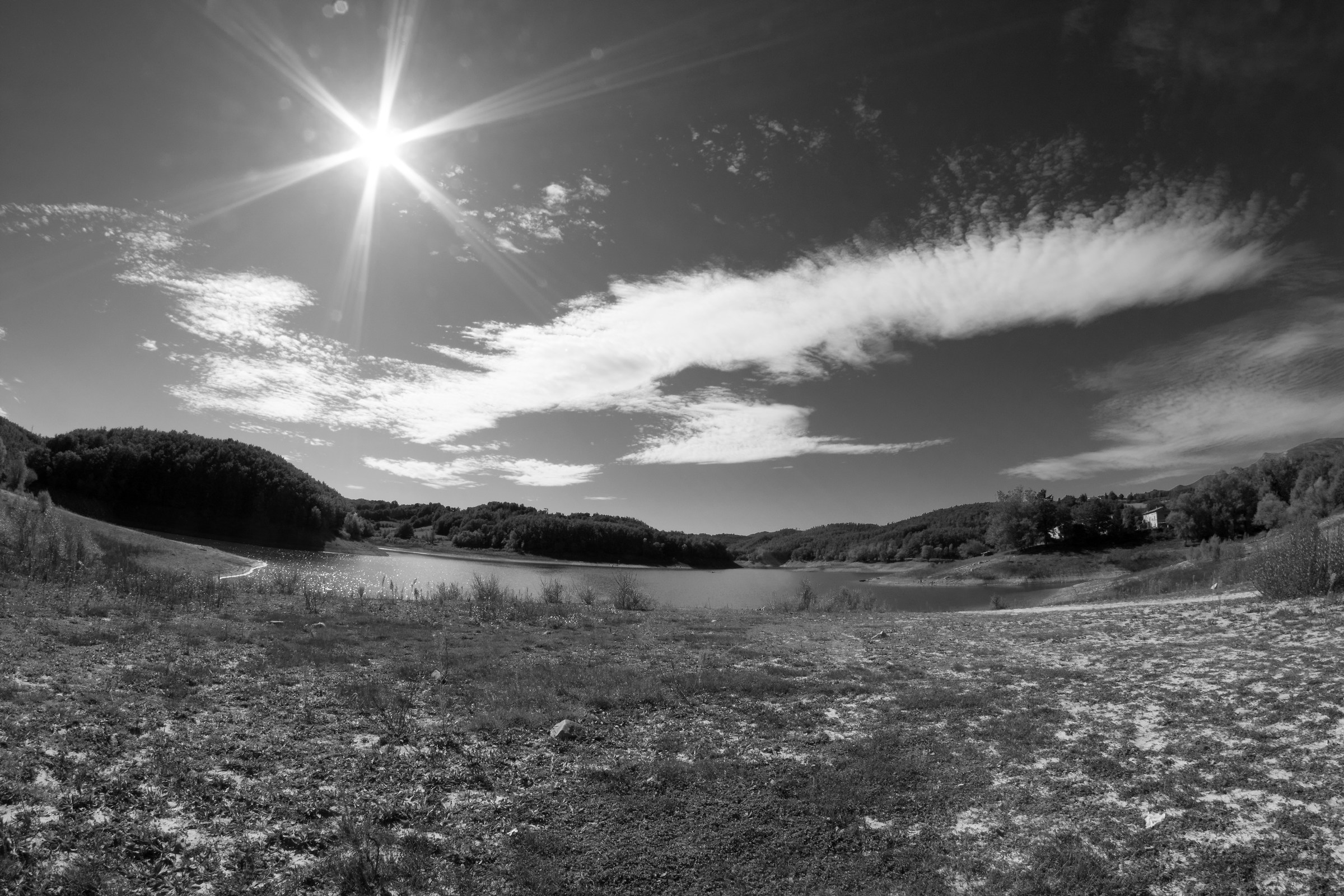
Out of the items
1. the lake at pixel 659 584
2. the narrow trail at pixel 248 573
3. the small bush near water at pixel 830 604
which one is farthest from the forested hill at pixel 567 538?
the small bush near water at pixel 830 604

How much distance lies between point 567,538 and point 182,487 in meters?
78.2

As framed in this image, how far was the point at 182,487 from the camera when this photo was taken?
111 m

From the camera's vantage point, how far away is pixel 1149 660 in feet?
46.0

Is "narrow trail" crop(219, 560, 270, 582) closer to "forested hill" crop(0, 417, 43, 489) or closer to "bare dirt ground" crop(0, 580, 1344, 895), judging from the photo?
"forested hill" crop(0, 417, 43, 489)

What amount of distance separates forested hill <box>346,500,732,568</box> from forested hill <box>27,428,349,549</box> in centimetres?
2157

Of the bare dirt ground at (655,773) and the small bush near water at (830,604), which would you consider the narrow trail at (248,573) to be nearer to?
the bare dirt ground at (655,773)

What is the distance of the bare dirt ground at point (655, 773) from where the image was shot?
218 inches

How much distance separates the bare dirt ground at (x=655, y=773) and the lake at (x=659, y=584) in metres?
22.3

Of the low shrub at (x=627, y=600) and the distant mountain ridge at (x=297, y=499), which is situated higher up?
the distant mountain ridge at (x=297, y=499)

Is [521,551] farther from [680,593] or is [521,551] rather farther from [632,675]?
[632,675]

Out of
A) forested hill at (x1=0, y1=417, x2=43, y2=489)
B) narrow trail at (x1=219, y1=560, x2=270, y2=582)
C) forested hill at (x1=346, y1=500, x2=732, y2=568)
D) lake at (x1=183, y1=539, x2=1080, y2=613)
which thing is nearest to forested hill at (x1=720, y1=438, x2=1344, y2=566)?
lake at (x1=183, y1=539, x2=1080, y2=613)

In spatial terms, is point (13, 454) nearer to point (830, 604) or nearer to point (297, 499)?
point (297, 499)

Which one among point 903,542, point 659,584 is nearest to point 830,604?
point 659,584

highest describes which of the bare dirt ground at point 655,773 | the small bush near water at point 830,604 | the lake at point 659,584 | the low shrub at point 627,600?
the bare dirt ground at point 655,773
